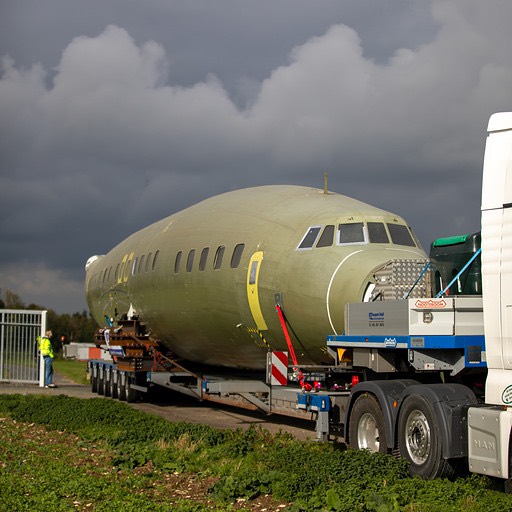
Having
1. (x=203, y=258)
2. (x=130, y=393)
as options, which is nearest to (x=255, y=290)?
(x=203, y=258)

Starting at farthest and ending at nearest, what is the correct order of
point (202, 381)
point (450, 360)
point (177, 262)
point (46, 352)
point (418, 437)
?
point (46, 352) < point (177, 262) < point (202, 381) < point (450, 360) < point (418, 437)

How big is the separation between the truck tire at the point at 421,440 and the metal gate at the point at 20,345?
21.5 meters

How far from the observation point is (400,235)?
1555 cm

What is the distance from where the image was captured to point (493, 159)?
9.34 metres

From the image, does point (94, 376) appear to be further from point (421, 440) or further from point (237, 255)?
point (421, 440)

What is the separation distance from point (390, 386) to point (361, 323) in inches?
52.1

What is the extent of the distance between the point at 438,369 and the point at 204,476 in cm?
358

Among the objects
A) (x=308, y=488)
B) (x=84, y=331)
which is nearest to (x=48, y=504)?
(x=308, y=488)

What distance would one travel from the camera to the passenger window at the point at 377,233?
49.5 feet

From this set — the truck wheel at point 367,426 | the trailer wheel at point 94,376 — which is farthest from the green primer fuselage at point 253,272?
the trailer wheel at point 94,376

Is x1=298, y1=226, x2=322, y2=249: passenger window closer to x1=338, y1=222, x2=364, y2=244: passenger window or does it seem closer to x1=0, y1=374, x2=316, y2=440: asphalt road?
x1=338, y1=222, x2=364, y2=244: passenger window

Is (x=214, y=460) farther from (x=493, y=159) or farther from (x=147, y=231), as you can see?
(x=147, y=231)

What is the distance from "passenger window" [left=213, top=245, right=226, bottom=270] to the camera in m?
17.8

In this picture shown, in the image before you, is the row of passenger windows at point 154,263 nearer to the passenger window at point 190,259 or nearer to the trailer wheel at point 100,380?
the passenger window at point 190,259
